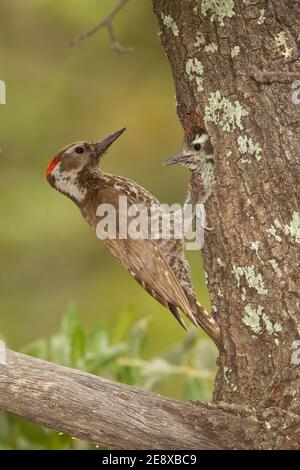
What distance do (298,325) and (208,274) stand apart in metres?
0.41

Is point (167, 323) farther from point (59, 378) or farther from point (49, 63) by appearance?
point (59, 378)

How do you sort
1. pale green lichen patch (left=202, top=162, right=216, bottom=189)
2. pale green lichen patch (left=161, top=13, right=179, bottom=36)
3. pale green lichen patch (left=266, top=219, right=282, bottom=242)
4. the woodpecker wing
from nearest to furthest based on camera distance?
pale green lichen patch (left=266, top=219, right=282, bottom=242) < pale green lichen patch (left=161, top=13, right=179, bottom=36) < pale green lichen patch (left=202, top=162, right=216, bottom=189) < the woodpecker wing

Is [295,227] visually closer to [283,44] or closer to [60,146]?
[283,44]

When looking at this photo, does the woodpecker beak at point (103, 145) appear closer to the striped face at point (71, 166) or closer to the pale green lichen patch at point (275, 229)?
the striped face at point (71, 166)

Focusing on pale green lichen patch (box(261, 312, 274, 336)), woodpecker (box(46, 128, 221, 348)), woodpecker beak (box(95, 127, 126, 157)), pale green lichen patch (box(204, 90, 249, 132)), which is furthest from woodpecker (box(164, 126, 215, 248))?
woodpecker beak (box(95, 127, 126, 157))

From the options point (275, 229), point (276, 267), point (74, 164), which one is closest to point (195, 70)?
point (275, 229)

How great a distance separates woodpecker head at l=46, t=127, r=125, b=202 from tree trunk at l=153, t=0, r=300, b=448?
1144 millimetres

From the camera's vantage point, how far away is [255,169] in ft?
11.7

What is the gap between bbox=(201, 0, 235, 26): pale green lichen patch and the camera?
11.6 ft

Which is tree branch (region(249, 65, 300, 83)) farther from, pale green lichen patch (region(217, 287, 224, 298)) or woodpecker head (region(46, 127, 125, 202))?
woodpecker head (region(46, 127, 125, 202))

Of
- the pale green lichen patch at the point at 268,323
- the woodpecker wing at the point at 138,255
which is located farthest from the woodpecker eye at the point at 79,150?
the pale green lichen patch at the point at 268,323

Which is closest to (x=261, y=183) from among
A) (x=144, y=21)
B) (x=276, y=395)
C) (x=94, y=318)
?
(x=276, y=395)

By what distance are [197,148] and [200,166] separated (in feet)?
0.25

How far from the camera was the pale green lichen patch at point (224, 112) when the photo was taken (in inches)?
141
